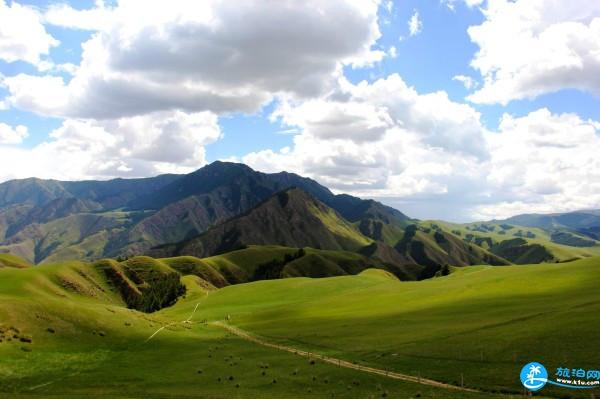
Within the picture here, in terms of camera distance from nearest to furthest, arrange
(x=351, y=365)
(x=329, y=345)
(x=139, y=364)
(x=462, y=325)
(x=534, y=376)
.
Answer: (x=534, y=376)
(x=351, y=365)
(x=139, y=364)
(x=462, y=325)
(x=329, y=345)

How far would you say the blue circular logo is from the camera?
37.0 metres

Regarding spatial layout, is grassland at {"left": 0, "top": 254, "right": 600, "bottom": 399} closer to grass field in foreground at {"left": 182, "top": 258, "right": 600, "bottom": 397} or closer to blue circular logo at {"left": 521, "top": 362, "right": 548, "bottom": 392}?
grass field in foreground at {"left": 182, "top": 258, "right": 600, "bottom": 397}

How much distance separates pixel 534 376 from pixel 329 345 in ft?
97.4

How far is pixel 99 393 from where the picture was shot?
40.3m

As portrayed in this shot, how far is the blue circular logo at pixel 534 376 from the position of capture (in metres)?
→ 37.0

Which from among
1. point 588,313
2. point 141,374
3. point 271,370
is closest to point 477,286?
point 588,313

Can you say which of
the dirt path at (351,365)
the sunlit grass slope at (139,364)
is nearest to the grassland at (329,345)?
the sunlit grass slope at (139,364)

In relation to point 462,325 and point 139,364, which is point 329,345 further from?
point 139,364

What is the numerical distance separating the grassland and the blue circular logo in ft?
3.04

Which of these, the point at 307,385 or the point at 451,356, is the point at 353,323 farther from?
the point at 307,385

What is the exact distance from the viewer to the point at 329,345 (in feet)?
207

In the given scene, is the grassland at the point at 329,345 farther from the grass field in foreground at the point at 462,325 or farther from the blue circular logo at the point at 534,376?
the blue circular logo at the point at 534,376

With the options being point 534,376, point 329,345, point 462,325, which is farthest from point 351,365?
point 462,325

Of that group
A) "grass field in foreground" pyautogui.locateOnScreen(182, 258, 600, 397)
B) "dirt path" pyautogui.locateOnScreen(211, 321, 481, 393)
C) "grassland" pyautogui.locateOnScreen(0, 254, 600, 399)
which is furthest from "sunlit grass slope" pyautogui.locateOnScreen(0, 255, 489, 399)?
"grass field in foreground" pyautogui.locateOnScreen(182, 258, 600, 397)
